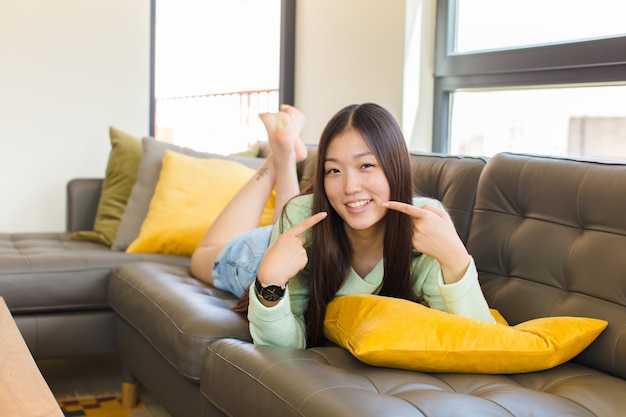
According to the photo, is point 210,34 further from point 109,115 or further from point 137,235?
point 137,235

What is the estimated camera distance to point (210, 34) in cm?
559

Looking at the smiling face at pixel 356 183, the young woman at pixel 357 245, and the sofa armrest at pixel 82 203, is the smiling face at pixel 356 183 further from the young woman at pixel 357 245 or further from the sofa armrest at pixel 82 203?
the sofa armrest at pixel 82 203

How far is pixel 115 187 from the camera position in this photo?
12.2 feet

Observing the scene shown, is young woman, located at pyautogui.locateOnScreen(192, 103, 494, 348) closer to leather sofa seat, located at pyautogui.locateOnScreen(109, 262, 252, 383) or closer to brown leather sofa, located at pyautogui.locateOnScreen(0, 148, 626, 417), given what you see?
brown leather sofa, located at pyautogui.locateOnScreen(0, 148, 626, 417)

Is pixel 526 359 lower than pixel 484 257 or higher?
lower


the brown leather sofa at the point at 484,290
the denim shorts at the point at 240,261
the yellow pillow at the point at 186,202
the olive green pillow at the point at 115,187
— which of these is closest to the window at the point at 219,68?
the olive green pillow at the point at 115,187

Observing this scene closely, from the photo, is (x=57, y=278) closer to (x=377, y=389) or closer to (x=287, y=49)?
(x=377, y=389)

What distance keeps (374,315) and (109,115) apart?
2847 millimetres

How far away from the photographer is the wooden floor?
3.06 meters

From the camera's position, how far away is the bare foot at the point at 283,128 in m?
2.93

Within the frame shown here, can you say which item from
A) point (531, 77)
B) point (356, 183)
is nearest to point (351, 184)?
point (356, 183)

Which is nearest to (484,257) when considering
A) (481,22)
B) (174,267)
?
(174,267)

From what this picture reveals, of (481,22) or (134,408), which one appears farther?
(481,22)

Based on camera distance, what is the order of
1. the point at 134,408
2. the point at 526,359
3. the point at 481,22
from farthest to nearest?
the point at 481,22, the point at 134,408, the point at 526,359
